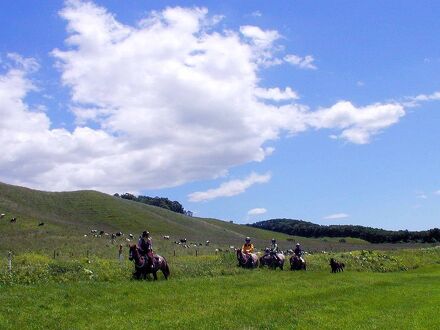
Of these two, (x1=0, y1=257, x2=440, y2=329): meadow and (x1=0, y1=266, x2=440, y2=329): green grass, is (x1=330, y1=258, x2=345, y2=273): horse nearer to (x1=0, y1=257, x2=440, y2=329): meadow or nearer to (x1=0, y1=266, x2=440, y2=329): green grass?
(x1=0, y1=257, x2=440, y2=329): meadow

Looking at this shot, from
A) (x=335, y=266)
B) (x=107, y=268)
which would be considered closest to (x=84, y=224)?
(x=335, y=266)

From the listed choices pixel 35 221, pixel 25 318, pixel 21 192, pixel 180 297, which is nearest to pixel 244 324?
pixel 180 297

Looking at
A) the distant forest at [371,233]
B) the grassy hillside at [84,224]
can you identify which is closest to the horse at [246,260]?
the grassy hillside at [84,224]

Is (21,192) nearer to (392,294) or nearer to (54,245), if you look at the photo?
(54,245)

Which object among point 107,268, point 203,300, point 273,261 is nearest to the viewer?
point 203,300

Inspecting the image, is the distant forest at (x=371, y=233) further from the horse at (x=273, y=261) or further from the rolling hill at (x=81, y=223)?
the horse at (x=273, y=261)

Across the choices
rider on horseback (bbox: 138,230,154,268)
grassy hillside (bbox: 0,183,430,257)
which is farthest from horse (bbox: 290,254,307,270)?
grassy hillside (bbox: 0,183,430,257)

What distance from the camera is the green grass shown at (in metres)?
17.1

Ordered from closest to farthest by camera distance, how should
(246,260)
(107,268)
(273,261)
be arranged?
(107,268) < (246,260) < (273,261)

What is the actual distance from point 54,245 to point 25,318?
41.9 m

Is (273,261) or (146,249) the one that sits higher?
(146,249)

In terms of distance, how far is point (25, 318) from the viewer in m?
16.9

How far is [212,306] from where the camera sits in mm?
20344

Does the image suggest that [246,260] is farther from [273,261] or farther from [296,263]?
[296,263]
